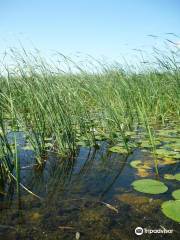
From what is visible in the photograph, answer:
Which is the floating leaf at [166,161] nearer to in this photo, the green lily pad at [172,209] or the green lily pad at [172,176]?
the green lily pad at [172,176]

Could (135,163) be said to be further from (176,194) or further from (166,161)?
(176,194)

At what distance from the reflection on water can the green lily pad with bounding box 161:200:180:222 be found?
0.03 metres

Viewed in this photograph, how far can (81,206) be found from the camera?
→ 156 centimetres

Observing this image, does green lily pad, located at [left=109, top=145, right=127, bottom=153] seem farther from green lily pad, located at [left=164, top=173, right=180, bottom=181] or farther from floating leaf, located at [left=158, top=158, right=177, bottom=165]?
green lily pad, located at [left=164, top=173, right=180, bottom=181]

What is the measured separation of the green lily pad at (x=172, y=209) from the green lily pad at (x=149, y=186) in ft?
0.59

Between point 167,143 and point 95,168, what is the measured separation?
102 cm

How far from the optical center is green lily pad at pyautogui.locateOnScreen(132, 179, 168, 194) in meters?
1.67

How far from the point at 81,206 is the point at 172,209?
501 mm

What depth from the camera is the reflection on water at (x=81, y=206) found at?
52.0 inches

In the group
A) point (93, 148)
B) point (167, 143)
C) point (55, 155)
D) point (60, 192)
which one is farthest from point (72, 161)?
point (167, 143)

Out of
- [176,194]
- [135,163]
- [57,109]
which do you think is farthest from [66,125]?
[176,194]
